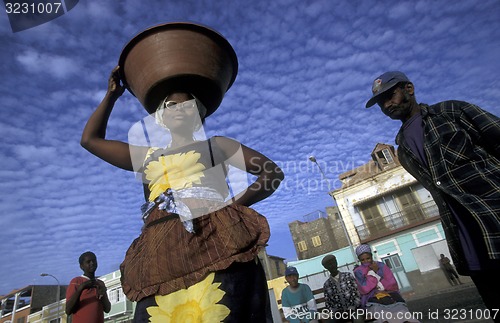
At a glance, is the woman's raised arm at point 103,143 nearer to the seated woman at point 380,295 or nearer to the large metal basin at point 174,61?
the large metal basin at point 174,61

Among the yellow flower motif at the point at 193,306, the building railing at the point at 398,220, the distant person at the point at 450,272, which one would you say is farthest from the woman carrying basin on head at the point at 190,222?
the building railing at the point at 398,220

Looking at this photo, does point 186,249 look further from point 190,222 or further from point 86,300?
point 86,300

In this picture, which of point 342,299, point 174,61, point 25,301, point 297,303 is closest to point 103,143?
point 174,61

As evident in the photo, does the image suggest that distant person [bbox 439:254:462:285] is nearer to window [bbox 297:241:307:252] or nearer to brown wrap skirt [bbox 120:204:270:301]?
window [bbox 297:241:307:252]

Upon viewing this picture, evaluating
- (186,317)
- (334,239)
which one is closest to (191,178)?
(186,317)

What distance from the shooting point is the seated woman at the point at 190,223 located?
109 cm

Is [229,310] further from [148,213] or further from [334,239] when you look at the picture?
[334,239]

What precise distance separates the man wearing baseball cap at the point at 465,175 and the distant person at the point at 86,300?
388 centimetres

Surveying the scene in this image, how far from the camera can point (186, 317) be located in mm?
1053

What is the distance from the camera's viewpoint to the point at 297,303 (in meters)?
5.97

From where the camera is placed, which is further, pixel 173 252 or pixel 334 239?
pixel 334 239

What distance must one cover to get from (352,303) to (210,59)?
4635 millimetres

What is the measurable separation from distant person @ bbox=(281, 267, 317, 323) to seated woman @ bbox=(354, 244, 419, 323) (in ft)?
4.78

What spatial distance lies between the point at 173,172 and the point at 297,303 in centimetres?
557
